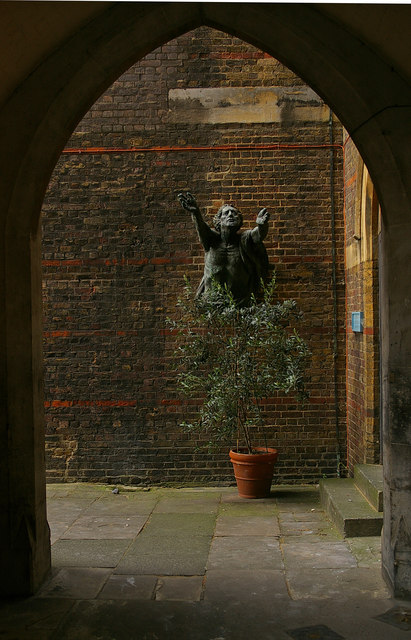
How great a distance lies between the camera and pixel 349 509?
5.80m

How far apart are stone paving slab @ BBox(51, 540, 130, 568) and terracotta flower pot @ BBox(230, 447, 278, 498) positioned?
1.73m

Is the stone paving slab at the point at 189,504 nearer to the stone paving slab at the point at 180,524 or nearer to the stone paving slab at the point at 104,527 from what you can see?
the stone paving slab at the point at 180,524

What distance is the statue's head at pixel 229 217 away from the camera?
718 cm

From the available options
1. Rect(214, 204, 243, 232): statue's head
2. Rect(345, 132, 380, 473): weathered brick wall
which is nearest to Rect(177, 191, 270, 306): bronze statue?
Rect(214, 204, 243, 232): statue's head

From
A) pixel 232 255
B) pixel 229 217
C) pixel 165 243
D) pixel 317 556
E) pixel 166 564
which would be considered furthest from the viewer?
pixel 165 243

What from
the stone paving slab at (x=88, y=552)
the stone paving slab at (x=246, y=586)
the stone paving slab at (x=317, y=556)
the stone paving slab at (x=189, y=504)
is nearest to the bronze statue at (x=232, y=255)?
the stone paving slab at (x=189, y=504)

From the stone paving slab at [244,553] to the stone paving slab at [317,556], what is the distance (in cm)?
9

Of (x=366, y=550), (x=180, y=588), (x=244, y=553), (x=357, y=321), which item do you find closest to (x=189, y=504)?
(x=244, y=553)

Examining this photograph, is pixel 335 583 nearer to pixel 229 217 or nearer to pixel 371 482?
pixel 371 482

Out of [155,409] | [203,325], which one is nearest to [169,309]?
[203,325]

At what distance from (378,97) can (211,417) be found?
3.81 m

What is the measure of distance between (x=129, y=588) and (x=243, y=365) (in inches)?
112

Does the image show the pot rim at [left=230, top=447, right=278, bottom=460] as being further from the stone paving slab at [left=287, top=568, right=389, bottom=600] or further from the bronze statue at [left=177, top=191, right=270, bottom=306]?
the stone paving slab at [left=287, top=568, right=389, bottom=600]

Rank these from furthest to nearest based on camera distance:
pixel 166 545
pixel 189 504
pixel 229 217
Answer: pixel 229 217 < pixel 189 504 < pixel 166 545
